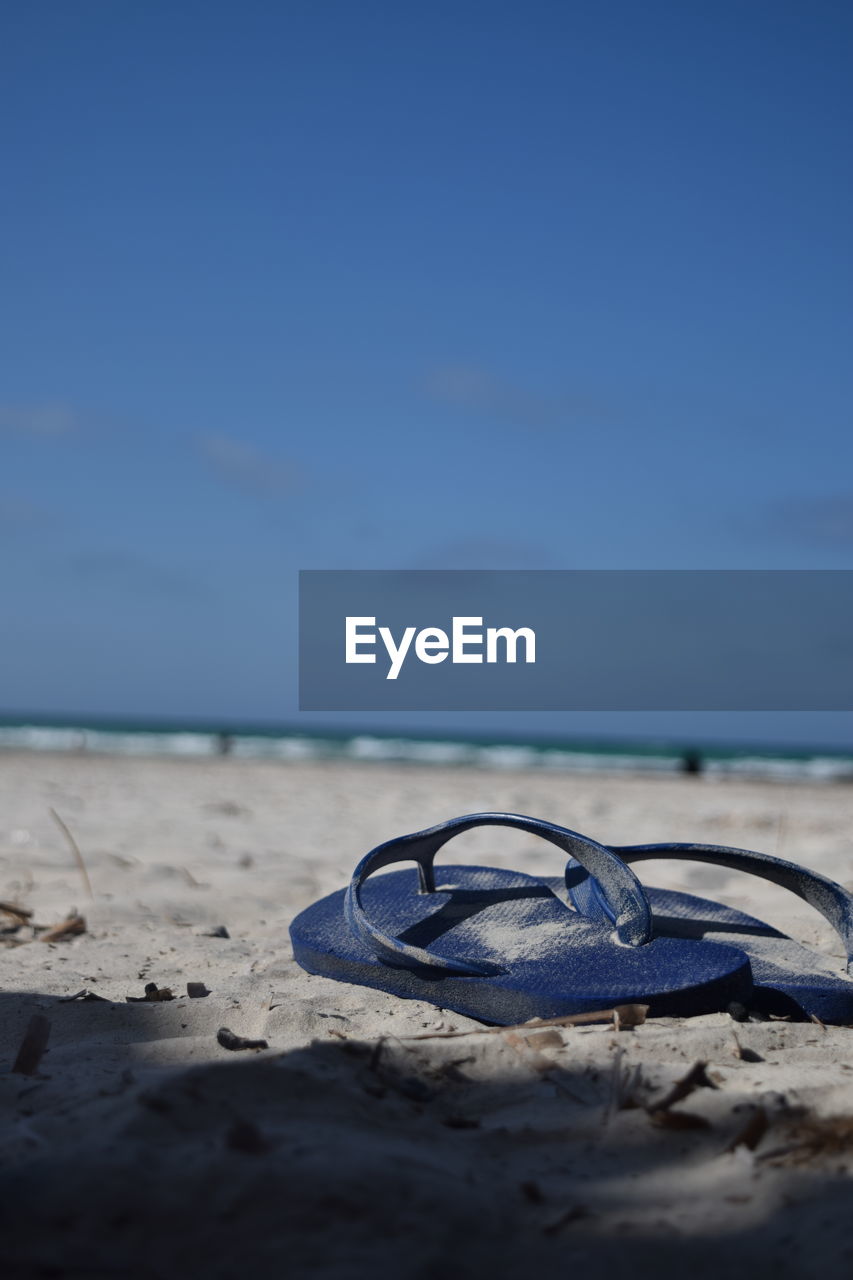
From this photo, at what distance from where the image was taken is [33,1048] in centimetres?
143

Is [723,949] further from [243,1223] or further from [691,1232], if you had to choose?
[243,1223]

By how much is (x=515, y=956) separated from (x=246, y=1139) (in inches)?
31.1

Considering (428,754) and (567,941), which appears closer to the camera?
(567,941)

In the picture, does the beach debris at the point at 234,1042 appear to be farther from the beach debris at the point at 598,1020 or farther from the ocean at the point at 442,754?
the ocean at the point at 442,754

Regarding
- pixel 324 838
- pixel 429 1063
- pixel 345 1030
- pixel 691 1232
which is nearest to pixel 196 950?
pixel 345 1030

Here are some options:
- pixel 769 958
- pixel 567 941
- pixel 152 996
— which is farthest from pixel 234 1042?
pixel 769 958

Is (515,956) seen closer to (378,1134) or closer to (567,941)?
(567,941)

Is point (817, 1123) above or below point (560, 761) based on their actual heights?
above

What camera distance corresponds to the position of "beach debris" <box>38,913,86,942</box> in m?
2.38

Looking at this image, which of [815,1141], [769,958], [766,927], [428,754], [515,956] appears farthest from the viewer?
[428,754]

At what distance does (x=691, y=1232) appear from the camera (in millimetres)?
934

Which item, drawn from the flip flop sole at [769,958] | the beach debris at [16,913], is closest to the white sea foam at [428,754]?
the beach debris at [16,913]

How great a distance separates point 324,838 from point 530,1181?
356cm

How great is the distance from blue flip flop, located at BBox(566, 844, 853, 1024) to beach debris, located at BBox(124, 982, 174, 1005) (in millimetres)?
789
